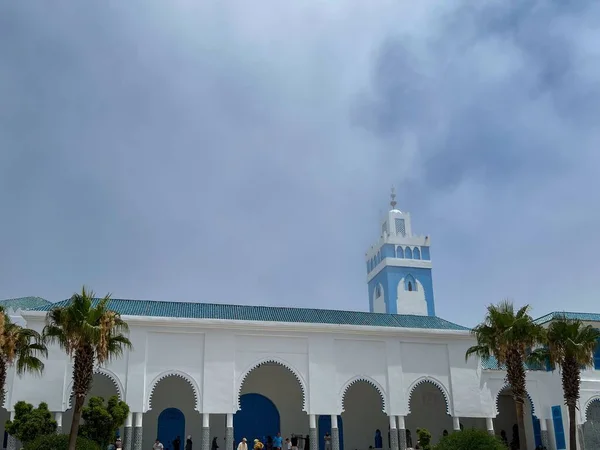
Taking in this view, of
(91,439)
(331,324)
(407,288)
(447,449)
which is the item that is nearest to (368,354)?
(331,324)

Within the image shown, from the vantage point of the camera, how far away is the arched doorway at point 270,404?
91.6 ft

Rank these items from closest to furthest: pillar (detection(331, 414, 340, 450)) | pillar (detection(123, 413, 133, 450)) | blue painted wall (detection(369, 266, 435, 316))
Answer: pillar (detection(123, 413, 133, 450)) < pillar (detection(331, 414, 340, 450)) < blue painted wall (detection(369, 266, 435, 316))

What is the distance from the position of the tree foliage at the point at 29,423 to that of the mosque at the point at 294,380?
2.03m

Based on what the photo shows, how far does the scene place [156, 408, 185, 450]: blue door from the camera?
2683 cm

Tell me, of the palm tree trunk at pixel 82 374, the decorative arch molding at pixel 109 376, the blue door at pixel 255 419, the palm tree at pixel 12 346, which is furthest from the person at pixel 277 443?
the palm tree at pixel 12 346

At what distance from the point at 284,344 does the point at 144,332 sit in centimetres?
532

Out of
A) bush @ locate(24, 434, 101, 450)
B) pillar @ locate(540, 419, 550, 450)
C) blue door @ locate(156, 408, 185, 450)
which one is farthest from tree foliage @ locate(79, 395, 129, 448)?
pillar @ locate(540, 419, 550, 450)

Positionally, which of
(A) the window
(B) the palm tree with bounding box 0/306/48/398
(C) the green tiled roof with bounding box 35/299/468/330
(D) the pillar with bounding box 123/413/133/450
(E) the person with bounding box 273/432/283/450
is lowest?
(E) the person with bounding box 273/432/283/450

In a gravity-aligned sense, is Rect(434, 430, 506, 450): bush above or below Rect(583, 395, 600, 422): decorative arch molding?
below

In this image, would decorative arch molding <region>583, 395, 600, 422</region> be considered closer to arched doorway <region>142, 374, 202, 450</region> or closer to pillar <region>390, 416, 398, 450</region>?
pillar <region>390, 416, 398, 450</region>

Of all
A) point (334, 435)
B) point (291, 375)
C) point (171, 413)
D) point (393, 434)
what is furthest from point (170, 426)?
point (393, 434)

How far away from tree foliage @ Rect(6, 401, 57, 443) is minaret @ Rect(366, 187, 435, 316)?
2665cm

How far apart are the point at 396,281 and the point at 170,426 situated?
849 inches

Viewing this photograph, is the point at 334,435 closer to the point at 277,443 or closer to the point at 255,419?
the point at 277,443
